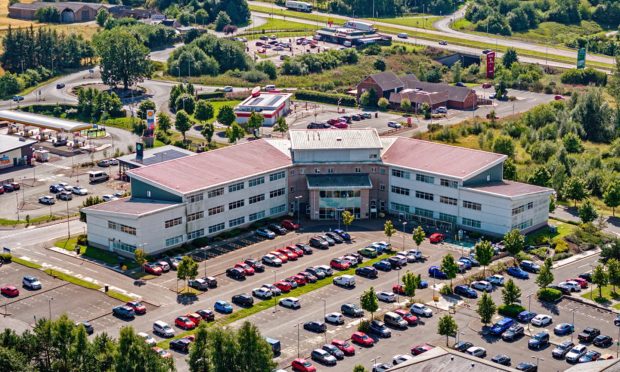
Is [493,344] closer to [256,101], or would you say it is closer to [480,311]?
[480,311]

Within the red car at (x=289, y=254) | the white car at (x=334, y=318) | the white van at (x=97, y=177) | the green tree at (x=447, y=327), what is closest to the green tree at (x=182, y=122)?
the white van at (x=97, y=177)

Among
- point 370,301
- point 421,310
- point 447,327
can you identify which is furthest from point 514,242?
point 447,327

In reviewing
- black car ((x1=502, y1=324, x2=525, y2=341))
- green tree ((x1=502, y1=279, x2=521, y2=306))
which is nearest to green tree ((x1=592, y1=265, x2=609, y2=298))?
green tree ((x1=502, y1=279, x2=521, y2=306))

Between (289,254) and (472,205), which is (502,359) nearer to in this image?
(289,254)

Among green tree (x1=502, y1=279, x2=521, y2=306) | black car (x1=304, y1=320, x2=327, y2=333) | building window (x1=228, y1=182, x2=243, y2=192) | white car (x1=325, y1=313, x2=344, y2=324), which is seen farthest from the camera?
building window (x1=228, y1=182, x2=243, y2=192)

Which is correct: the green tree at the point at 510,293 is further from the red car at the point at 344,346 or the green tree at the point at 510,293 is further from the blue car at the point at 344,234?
the blue car at the point at 344,234

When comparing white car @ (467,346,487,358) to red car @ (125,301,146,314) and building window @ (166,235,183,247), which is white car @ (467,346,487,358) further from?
building window @ (166,235,183,247)
